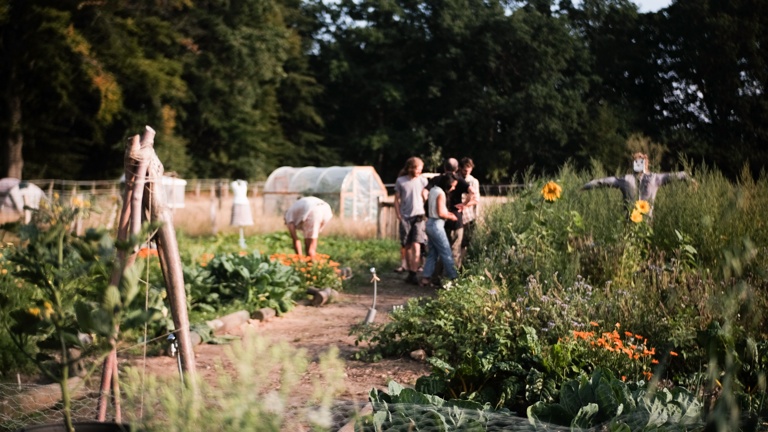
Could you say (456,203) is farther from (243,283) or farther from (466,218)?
(243,283)

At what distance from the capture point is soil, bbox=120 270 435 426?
4977 millimetres

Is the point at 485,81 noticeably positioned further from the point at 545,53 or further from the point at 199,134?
the point at 199,134

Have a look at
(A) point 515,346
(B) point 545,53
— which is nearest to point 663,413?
(A) point 515,346

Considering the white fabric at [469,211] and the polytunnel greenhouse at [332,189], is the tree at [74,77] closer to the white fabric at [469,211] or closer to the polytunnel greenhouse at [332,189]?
the polytunnel greenhouse at [332,189]

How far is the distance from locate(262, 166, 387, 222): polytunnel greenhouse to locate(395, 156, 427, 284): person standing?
1154cm

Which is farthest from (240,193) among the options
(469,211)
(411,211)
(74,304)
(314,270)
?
(74,304)

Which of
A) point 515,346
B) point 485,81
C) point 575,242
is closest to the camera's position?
point 515,346

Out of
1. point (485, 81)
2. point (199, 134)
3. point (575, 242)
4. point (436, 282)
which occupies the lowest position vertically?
point (436, 282)

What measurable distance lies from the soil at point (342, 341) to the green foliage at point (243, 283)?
0.22 meters

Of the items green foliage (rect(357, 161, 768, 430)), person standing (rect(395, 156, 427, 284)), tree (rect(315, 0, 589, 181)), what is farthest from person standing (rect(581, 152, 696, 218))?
tree (rect(315, 0, 589, 181))

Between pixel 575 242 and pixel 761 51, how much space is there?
58.3 ft

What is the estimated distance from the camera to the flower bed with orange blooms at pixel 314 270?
8.92 m

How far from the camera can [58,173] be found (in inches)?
1201

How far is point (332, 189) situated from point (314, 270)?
509 inches
